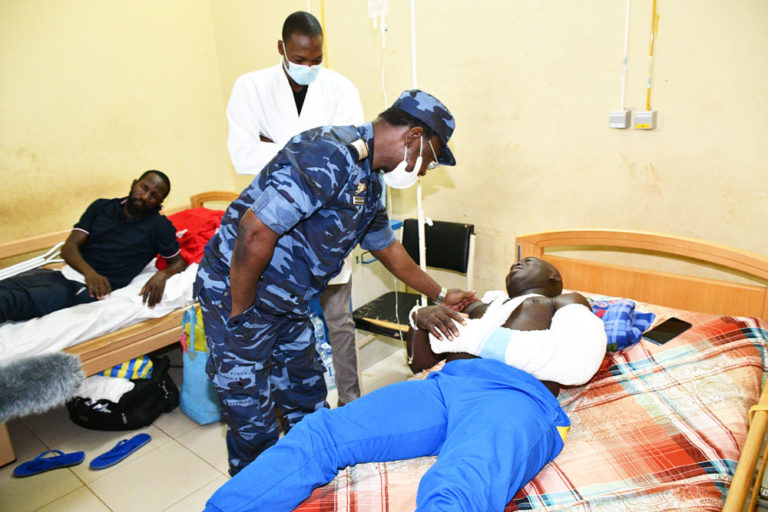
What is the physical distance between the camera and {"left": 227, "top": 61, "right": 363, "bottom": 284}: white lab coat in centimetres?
254

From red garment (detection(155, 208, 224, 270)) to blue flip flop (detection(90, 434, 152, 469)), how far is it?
3.20ft

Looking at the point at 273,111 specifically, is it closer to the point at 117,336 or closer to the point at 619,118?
the point at 117,336

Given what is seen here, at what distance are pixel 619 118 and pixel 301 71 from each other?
1.44m

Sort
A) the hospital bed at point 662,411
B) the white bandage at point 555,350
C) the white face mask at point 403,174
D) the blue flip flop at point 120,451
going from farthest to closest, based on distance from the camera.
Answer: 1. the blue flip flop at point 120,451
2. the white bandage at point 555,350
3. the white face mask at point 403,174
4. the hospital bed at point 662,411

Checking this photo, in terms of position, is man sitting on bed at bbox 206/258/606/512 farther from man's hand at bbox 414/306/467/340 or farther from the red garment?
the red garment

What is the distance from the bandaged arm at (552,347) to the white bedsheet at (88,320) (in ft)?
6.04

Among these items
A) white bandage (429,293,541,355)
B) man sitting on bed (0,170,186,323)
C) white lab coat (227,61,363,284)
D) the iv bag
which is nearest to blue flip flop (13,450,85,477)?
man sitting on bed (0,170,186,323)

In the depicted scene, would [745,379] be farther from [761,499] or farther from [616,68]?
[616,68]

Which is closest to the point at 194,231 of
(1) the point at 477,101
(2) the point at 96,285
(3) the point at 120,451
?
(2) the point at 96,285

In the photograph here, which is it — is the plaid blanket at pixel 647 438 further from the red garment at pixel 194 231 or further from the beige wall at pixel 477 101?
the red garment at pixel 194 231

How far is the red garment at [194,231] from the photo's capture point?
326 cm

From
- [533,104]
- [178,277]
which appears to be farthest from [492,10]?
[178,277]

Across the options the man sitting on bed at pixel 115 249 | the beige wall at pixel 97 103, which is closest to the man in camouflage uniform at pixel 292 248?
the man sitting on bed at pixel 115 249

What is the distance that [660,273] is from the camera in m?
2.43
